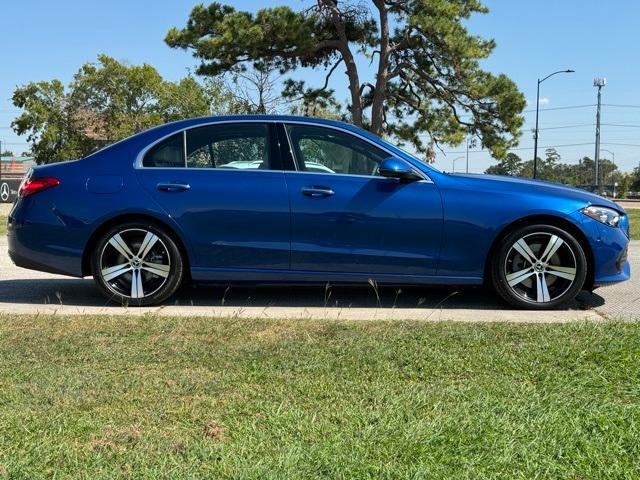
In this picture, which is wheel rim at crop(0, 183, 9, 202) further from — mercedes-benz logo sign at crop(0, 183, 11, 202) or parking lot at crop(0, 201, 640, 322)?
A: parking lot at crop(0, 201, 640, 322)

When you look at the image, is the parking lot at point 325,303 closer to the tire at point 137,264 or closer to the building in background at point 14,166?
the tire at point 137,264

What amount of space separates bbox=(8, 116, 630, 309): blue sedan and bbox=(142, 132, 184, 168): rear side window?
12mm

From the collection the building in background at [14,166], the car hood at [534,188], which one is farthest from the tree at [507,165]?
the building in background at [14,166]

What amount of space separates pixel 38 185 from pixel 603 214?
4583 millimetres

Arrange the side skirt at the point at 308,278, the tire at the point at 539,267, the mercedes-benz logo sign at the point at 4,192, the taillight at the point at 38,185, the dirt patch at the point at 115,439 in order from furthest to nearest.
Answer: the mercedes-benz logo sign at the point at 4,192, the taillight at the point at 38,185, the side skirt at the point at 308,278, the tire at the point at 539,267, the dirt patch at the point at 115,439

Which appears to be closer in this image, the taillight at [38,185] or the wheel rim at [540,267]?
the wheel rim at [540,267]

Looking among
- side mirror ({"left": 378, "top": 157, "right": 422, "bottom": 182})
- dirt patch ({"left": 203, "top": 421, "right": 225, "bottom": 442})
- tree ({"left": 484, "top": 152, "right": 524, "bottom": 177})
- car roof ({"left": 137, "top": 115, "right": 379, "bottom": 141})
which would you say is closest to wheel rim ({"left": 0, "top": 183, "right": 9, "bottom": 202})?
tree ({"left": 484, "top": 152, "right": 524, "bottom": 177})

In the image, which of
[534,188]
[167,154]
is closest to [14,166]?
[167,154]

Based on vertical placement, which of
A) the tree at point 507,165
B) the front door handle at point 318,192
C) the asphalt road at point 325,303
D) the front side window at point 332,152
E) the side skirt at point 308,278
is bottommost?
the asphalt road at point 325,303

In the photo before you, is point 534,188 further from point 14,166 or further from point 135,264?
point 14,166

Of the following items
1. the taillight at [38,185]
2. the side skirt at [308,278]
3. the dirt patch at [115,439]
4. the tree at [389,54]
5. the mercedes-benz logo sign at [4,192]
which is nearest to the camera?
the dirt patch at [115,439]

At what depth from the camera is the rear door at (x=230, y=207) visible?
5.27m

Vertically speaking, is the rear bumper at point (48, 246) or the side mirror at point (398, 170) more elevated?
the side mirror at point (398, 170)

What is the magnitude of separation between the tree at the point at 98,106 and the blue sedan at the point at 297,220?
136 feet
